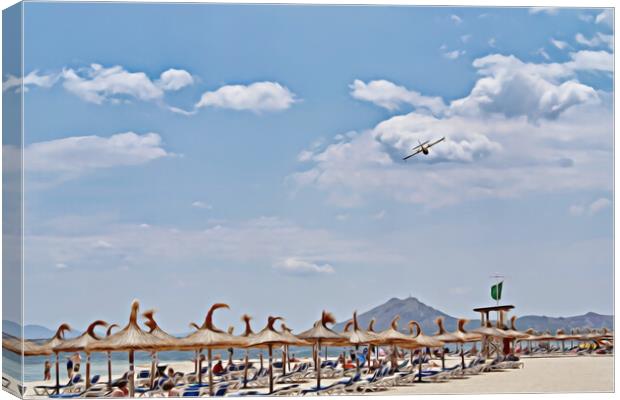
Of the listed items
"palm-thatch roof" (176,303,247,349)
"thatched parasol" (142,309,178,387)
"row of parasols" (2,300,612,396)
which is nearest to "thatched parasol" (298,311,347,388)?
"row of parasols" (2,300,612,396)

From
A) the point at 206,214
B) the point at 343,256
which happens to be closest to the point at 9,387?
the point at 206,214

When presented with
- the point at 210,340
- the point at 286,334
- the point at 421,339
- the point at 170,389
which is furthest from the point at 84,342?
the point at 421,339

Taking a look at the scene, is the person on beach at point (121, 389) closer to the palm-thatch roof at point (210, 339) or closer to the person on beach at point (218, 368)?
the palm-thatch roof at point (210, 339)

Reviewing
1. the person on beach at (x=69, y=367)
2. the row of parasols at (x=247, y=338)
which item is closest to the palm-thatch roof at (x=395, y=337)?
the row of parasols at (x=247, y=338)

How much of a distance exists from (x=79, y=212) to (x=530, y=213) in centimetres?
633

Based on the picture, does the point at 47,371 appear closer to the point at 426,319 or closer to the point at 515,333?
the point at 426,319

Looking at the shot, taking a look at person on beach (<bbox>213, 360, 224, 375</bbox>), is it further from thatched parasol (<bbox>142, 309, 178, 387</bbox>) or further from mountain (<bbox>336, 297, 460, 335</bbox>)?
mountain (<bbox>336, 297, 460, 335</bbox>)

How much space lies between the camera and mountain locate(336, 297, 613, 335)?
20078 millimetres

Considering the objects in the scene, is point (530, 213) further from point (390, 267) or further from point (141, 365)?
point (141, 365)

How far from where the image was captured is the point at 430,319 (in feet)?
66.6

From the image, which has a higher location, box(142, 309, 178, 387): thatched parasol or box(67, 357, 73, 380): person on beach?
box(142, 309, 178, 387): thatched parasol

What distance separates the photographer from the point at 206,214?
64.5 feet

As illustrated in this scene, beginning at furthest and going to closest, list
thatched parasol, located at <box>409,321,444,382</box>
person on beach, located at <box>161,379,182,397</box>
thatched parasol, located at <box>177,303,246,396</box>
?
thatched parasol, located at <box>409,321,444,382</box> < thatched parasol, located at <box>177,303,246,396</box> < person on beach, located at <box>161,379,182,397</box>

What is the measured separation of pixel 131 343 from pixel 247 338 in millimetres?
1629
